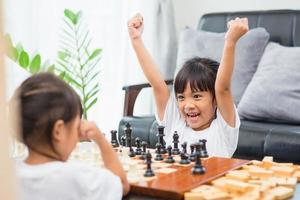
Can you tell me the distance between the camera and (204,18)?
3789 mm

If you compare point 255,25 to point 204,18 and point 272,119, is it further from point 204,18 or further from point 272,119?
point 272,119

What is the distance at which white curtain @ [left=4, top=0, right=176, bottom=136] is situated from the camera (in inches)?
126

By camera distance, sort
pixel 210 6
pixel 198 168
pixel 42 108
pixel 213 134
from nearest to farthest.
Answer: pixel 42 108 < pixel 198 168 < pixel 213 134 < pixel 210 6

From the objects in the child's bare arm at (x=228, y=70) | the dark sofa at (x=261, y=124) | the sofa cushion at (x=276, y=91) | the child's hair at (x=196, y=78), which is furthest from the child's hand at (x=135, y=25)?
the sofa cushion at (x=276, y=91)

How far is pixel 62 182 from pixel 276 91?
2.03 metres

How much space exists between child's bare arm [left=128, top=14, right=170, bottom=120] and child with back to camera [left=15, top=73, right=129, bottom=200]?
77cm

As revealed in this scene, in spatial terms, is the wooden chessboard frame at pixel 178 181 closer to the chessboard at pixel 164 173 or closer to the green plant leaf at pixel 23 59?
the chessboard at pixel 164 173

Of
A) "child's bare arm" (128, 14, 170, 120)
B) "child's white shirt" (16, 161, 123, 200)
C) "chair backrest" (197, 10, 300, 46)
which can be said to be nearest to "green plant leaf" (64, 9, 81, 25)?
"chair backrest" (197, 10, 300, 46)

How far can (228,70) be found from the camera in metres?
1.74

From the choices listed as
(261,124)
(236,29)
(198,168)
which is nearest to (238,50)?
(261,124)

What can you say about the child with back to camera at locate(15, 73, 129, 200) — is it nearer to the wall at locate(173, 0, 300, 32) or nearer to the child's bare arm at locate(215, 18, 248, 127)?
the child's bare arm at locate(215, 18, 248, 127)

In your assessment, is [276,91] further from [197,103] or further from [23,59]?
[23,59]

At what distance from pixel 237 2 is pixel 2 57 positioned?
368cm

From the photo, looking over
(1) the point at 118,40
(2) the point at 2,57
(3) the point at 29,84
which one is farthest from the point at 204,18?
(2) the point at 2,57
